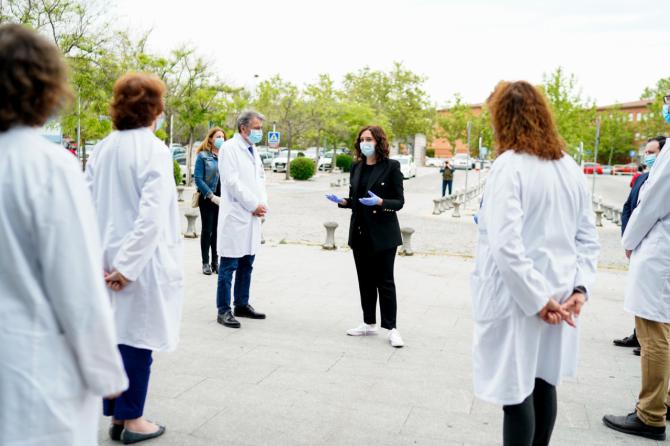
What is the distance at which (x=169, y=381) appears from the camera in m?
4.59

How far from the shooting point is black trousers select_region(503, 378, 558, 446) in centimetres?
288

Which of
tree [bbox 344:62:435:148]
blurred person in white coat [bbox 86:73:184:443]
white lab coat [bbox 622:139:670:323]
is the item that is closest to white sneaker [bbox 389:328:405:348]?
white lab coat [bbox 622:139:670:323]

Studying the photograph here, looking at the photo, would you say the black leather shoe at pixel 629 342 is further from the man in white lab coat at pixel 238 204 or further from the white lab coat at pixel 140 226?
the white lab coat at pixel 140 226

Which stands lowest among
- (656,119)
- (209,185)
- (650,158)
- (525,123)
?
(209,185)

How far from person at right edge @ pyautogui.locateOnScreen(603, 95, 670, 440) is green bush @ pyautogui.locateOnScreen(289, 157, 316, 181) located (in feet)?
111

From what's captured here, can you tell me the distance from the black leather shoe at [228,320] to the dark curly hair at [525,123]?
3790 millimetres

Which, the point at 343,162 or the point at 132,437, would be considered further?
the point at 343,162

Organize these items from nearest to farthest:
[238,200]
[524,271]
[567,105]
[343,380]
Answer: [524,271] → [343,380] → [238,200] → [567,105]

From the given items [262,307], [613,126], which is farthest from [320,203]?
[613,126]

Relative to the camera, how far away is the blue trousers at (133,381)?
3547 mm

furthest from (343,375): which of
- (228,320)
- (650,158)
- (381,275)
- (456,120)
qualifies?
(456,120)

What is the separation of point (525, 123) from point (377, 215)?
275 cm

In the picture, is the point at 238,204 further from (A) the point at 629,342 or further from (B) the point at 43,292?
(B) the point at 43,292

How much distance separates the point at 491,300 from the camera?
289 cm
